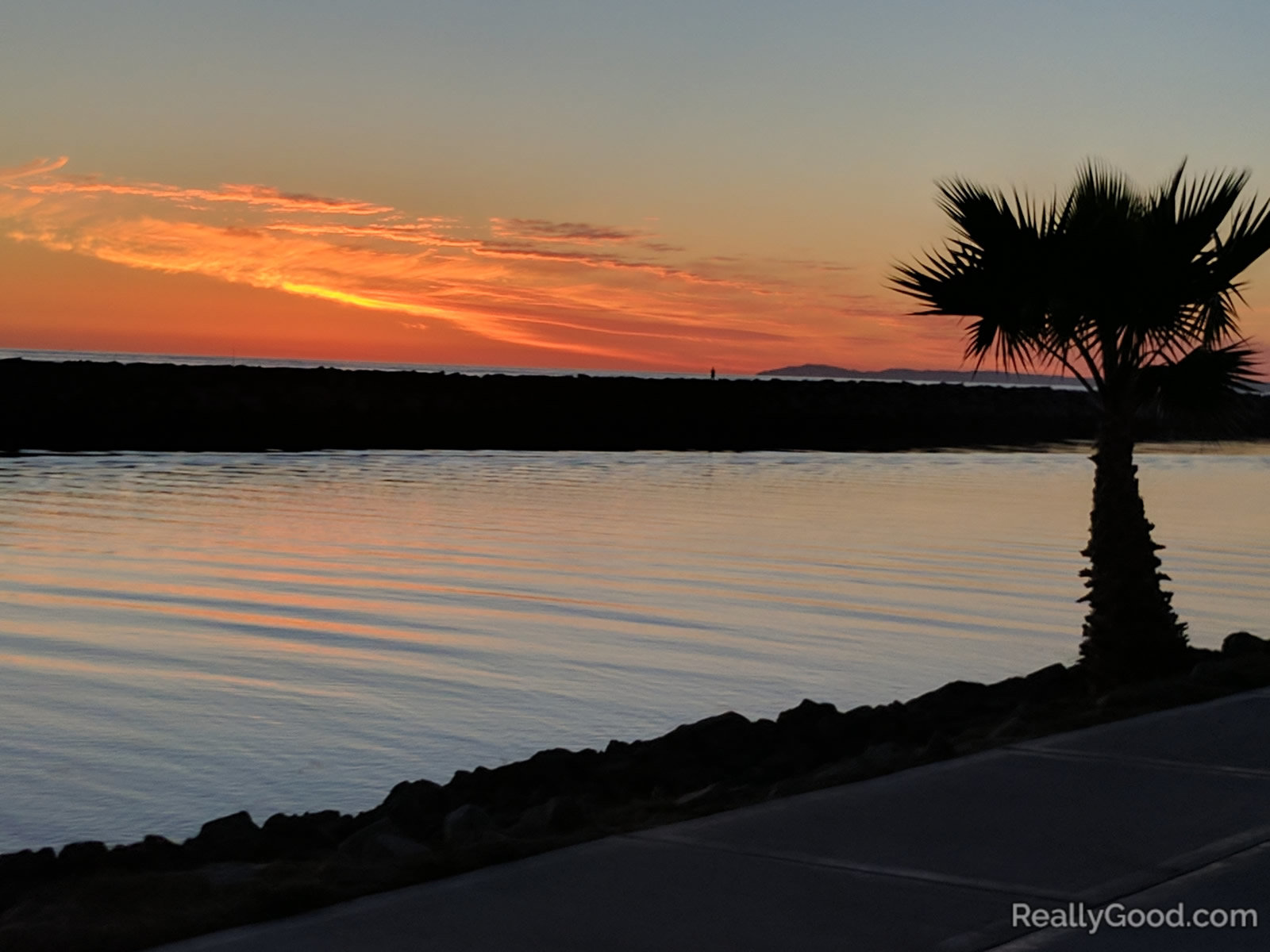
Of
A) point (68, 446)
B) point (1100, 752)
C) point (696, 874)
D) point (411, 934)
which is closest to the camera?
point (411, 934)

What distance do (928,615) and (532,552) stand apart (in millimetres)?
5387

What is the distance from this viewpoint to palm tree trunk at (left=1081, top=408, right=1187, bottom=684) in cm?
1108

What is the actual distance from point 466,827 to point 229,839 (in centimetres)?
105

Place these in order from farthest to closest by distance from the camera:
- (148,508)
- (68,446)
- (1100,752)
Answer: (68,446), (148,508), (1100,752)

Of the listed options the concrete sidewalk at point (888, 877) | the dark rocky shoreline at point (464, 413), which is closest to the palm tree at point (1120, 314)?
the concrete sidewalk at point (888, 877)

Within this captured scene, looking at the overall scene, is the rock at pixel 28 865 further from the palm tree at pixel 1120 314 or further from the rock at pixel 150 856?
the palm tree at pixel 1120 314

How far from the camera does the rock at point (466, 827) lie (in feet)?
21.2

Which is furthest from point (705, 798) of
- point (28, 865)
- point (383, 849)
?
→ point (28, 865)

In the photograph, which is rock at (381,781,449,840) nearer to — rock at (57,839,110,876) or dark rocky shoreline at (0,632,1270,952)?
dark rocky shoreline at (0,632,1270,952)

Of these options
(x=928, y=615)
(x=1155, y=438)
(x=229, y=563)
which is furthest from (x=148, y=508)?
(x=1155, y=438)

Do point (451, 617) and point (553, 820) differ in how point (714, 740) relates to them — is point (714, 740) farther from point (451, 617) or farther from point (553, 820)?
point (451, 617)

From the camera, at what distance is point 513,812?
7.57 m

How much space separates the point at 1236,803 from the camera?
245 inches

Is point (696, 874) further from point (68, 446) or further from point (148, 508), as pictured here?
point (68, 446)
